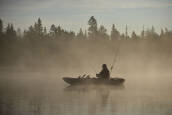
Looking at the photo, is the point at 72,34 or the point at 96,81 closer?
the point at 96,81

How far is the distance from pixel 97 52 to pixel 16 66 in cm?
2448

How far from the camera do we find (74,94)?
3644cm

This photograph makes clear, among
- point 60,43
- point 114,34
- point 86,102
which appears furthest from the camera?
point 114,34

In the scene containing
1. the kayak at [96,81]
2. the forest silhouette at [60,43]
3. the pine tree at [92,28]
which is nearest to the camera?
the kayak at [96,81]

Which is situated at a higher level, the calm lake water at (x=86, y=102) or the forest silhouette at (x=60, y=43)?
the forest silhouette at (x=60, y=43)

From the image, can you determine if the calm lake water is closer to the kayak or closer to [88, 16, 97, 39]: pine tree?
the kayak

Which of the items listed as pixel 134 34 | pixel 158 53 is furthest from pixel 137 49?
pixel 134 34

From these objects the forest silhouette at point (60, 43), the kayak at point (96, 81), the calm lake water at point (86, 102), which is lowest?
the calm lake water at point (86, 102)

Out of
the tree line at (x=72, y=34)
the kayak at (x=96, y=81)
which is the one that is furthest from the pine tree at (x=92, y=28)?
the kayak at (x=96, y=81)

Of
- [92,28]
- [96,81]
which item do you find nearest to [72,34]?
[92,28]

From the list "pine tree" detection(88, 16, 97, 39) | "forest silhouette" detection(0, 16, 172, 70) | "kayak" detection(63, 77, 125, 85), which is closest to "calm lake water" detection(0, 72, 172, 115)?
"kayak" detection(63, 77, 125, 85)

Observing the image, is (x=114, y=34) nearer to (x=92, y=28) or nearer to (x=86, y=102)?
(x=92, y=28)

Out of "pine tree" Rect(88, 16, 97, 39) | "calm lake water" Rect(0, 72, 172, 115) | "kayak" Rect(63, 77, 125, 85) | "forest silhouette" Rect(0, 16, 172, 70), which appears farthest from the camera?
"pine tree" Rect(88, 16, 97, 39)

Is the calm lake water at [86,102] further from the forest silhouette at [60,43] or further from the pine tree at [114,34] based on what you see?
the pine tree at [114,34]
